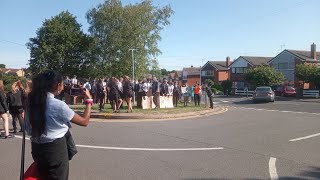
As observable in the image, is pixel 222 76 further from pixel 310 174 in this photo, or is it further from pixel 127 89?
pixel 310 174

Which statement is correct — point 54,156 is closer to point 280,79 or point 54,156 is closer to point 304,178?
point 304,178

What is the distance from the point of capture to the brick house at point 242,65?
227 feet

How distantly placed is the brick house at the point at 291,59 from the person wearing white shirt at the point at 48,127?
5836 cm

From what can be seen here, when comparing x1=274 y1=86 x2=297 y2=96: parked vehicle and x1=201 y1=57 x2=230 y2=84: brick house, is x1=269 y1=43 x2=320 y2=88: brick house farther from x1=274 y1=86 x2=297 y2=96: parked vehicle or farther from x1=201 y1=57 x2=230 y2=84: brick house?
x1=201 y1=57 x2=230 y2=84: brick house

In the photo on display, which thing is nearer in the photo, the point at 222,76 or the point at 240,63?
the point at 240,63

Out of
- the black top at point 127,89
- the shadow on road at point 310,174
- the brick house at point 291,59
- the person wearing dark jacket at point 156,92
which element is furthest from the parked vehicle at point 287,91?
the shadow on road at point 310,174

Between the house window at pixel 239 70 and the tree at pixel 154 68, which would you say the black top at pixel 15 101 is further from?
the house window at pixel 239 70

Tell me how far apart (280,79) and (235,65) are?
73.5 feet

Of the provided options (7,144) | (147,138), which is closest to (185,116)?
(147,138)

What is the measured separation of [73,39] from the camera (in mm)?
50062

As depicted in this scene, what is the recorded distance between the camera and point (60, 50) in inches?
1935

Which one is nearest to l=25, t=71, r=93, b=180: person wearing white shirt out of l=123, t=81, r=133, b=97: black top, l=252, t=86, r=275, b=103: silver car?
l=123, t=81, r=133, b=97: black top

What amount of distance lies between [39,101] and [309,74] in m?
45.1

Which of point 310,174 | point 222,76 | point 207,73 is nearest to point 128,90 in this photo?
point 310,174
